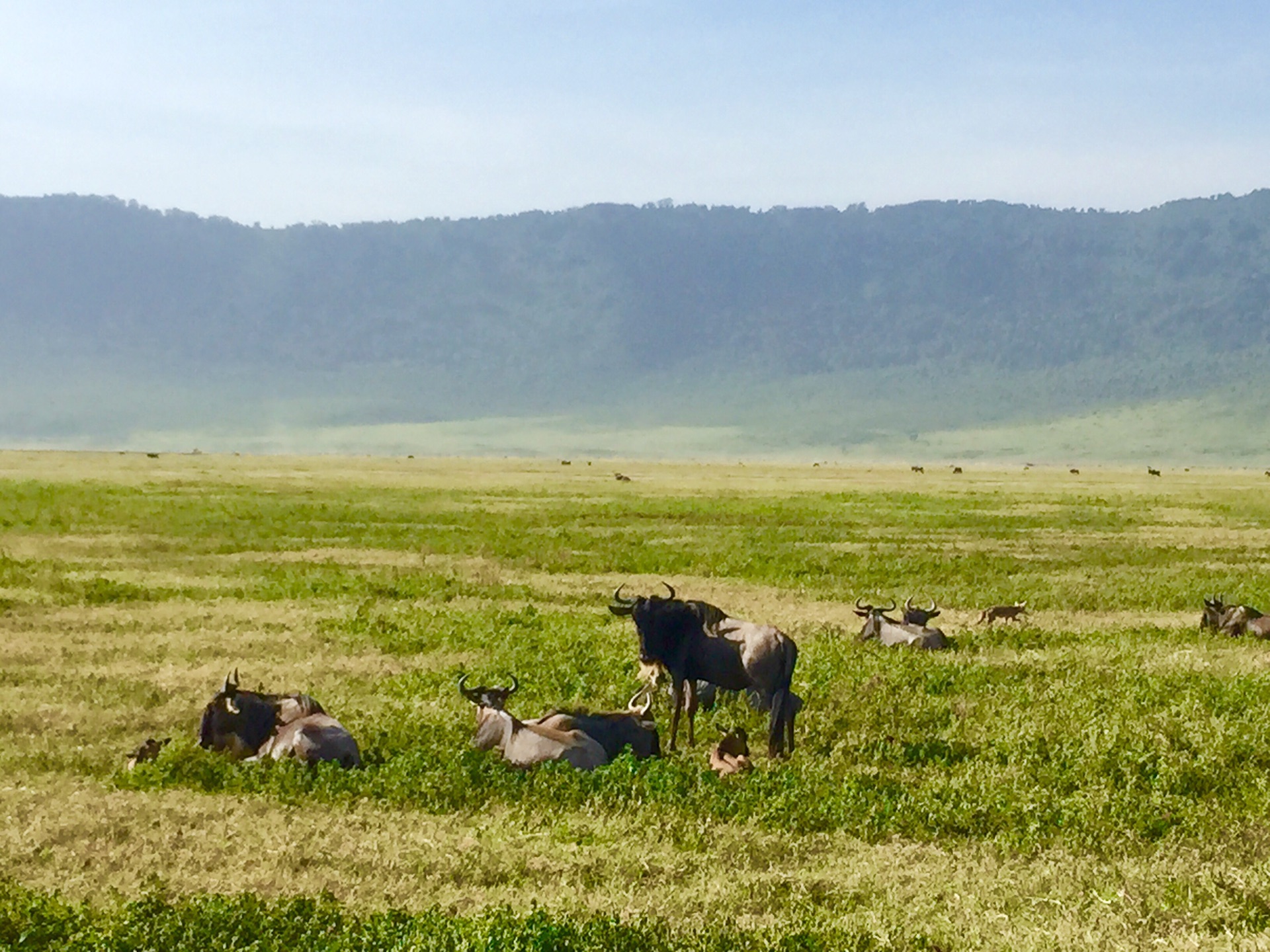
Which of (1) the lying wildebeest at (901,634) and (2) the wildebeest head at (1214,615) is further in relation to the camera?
(2) the wildebeest head at (1214,615)

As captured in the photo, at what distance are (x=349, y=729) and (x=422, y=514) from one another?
33107mm

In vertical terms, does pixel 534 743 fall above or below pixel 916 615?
above

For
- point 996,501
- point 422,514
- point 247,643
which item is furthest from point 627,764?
point 996,501

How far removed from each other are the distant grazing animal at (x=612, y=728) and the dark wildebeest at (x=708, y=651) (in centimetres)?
40

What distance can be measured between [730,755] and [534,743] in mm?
1759

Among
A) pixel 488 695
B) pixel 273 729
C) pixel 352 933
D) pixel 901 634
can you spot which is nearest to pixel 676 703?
pixel 488 695

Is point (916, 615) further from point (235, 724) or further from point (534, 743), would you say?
point (235, 724)

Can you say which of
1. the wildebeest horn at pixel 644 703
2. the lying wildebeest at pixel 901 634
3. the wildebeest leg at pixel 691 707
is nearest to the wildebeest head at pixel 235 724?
the wildebeest horn at pixel 644 703

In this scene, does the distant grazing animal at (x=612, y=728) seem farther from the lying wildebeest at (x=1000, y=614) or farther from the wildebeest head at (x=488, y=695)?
the lying wildebeest at (x=1000, y=614)

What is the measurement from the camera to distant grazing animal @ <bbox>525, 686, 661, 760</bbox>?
12.1 m

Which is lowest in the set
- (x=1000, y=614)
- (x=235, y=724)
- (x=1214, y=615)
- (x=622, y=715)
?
(x=1000, y=614)

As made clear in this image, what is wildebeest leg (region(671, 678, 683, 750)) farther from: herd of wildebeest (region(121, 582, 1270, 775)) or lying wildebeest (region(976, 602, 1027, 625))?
lying wildebeest (region(976, 602, 1027, 625))

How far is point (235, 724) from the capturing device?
1248 centimetres

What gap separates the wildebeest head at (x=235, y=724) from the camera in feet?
40.4
